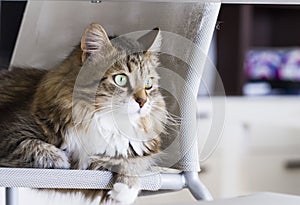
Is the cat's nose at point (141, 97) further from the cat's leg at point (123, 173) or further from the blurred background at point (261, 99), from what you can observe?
the blurred background at point (261, 99)

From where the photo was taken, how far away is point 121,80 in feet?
1.70

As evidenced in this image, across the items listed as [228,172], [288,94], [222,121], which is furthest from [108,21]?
[288,94]

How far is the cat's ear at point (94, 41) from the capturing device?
1.66 ft

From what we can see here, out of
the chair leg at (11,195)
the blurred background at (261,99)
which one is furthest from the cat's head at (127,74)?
the blurred background at (261,99)

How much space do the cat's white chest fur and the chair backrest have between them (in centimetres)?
4

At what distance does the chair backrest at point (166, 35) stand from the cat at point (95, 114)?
0.01 m

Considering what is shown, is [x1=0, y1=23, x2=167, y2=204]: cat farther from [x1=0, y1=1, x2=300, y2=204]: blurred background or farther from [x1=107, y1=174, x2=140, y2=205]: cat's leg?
[x1=0, y1=1, x2=300, y2=204]: blurred background

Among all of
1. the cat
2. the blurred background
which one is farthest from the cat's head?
the blurred background

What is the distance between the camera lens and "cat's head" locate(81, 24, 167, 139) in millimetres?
513

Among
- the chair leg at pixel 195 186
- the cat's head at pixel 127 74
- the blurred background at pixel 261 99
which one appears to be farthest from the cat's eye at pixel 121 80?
the blurred background at pixel 261 99

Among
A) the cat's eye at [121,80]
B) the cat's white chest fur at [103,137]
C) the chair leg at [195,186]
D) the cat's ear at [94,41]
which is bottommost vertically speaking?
the chair leg at [195,186]

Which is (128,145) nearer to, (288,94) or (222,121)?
(222,121)

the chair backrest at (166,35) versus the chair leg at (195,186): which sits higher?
the chair backrest at (166,35)

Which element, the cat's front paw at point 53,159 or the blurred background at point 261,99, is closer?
the cat's front paw at point 53,159
